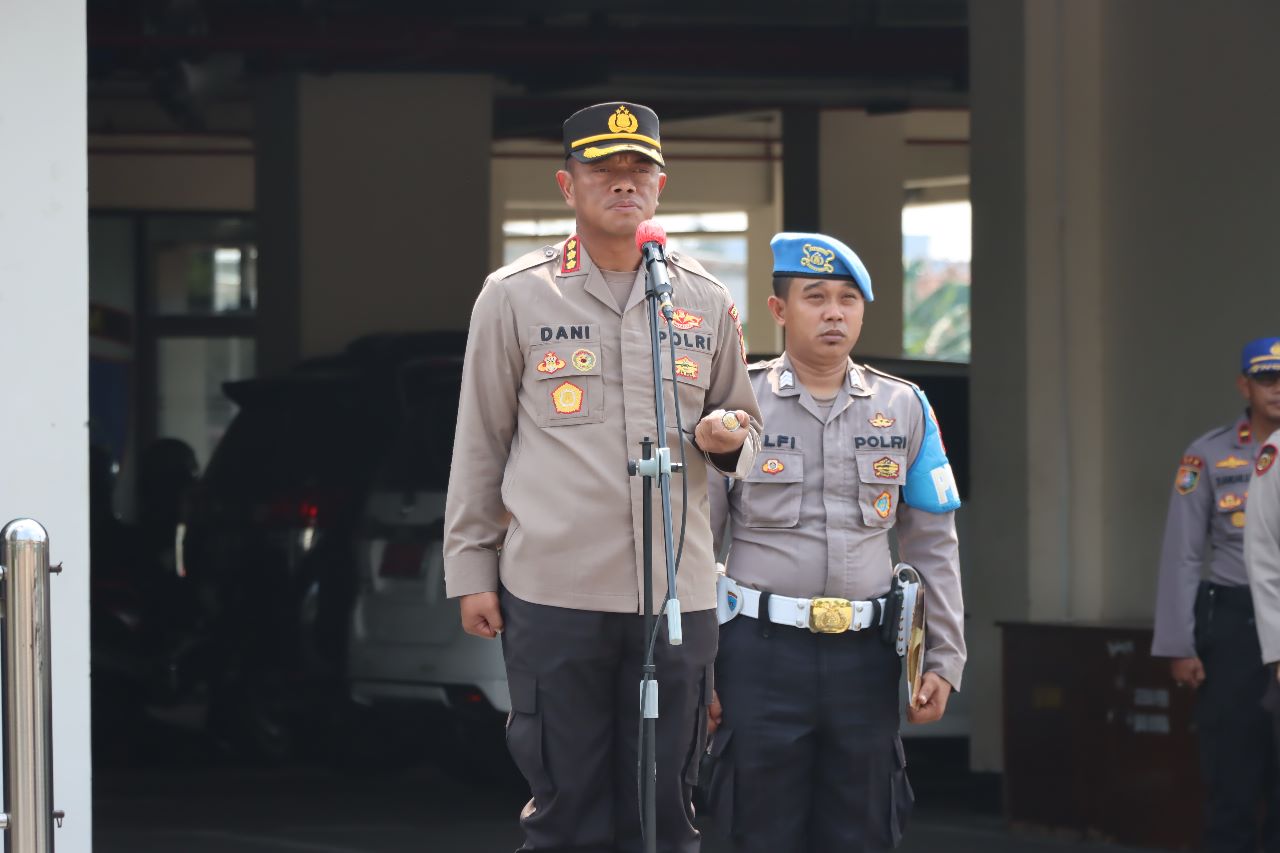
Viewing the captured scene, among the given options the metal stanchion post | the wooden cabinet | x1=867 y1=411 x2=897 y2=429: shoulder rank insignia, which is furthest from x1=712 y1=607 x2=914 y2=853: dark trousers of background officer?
the wooden cabinet

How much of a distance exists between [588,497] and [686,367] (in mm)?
327

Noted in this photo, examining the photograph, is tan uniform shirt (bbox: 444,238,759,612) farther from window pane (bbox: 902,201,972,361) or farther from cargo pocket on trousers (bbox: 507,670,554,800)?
window pane (bbox: 902,201,972,361)

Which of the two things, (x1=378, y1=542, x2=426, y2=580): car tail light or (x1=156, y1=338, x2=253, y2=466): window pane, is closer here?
(x1=378, y1=542, x2=426, y2=580): car tail light

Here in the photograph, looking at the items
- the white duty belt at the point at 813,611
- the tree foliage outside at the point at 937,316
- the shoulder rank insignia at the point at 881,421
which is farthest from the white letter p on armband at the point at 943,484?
the tree foliage outside at the point at 937,316

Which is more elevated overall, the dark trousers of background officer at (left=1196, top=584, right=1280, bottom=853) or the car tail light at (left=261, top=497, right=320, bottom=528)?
the car tail light at (left=261, top=497, right=320, bottom=528)

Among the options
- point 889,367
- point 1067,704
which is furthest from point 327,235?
point 1067,704

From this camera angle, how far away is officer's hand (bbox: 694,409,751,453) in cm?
411

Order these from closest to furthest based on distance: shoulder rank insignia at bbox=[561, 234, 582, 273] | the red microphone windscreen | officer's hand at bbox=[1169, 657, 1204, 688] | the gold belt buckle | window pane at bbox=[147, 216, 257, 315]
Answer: the red microphone windscreen
shoulder rank insignia at bbox=[561, 234, 582, 273]
the gold belt buckle
officer's hand at bbox=[1169, 657, 1204, 688]
window pane at bbox=[147, 216, 257, 315]

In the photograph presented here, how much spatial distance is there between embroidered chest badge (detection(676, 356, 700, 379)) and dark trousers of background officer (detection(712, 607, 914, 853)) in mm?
841

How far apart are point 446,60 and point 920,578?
825cm

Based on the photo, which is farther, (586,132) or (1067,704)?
(1067,704)

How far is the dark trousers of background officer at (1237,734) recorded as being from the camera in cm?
707

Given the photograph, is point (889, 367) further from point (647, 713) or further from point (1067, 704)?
point (647, 713)

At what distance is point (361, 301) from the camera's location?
42.9 ft
